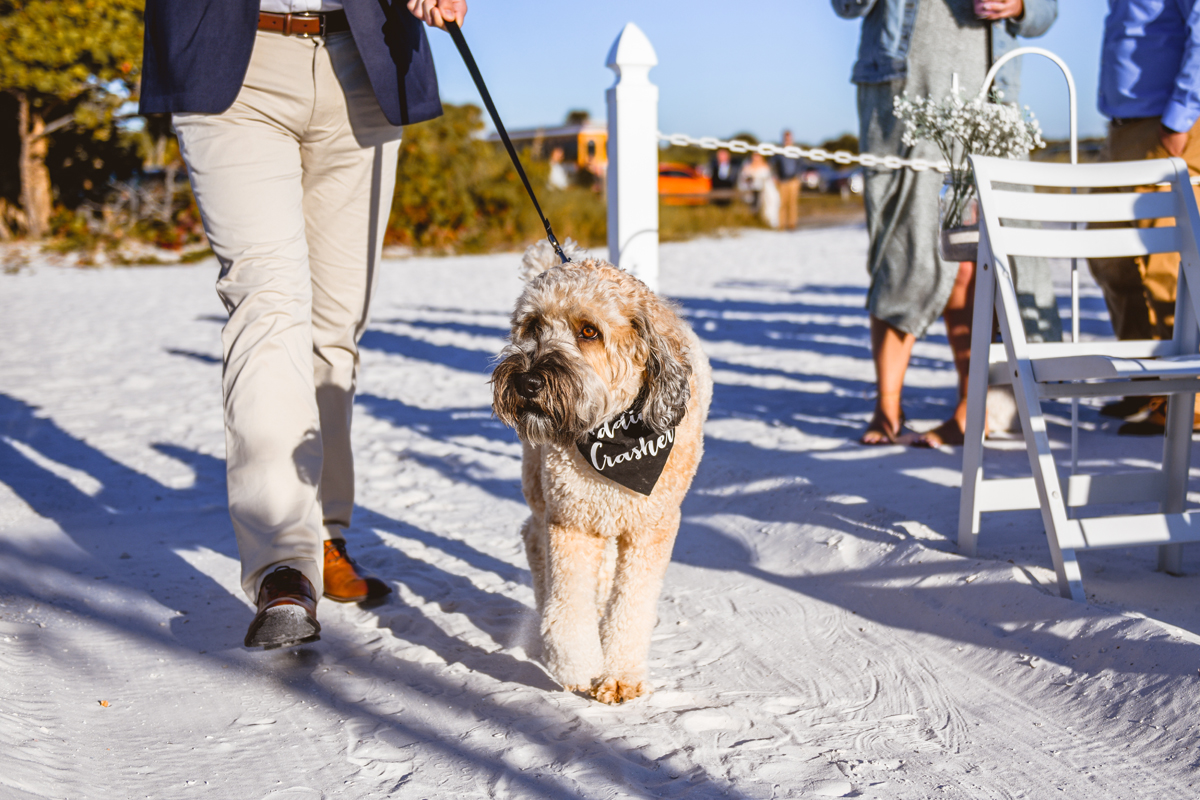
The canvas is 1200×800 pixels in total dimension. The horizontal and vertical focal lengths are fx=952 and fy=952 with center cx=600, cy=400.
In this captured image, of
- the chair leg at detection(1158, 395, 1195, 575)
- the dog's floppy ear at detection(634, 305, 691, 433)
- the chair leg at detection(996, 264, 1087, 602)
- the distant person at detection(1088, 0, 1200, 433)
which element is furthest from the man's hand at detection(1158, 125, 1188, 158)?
the dog's floppy ear at detection(634, 305, 691, 433)

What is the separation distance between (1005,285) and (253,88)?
2.41 meters

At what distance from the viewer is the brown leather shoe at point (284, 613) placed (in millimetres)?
2514

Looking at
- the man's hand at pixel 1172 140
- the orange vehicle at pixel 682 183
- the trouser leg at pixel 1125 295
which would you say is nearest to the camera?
the man's hand at pixel 1172 140

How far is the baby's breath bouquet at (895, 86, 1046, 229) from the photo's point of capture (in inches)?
150

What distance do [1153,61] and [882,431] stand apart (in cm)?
218

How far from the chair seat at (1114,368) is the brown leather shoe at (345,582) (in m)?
2.28

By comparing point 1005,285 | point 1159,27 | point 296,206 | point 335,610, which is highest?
point 1159,27

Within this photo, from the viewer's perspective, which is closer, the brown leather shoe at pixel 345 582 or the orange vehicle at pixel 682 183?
the brown leather shoe at pixel 345 582

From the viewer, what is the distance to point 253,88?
278 centimetres

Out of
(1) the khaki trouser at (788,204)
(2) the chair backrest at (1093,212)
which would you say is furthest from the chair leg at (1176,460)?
(1) the khaki trouser at (788,204)

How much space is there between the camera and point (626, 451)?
2.51 m

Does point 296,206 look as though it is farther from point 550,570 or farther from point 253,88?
point 550,570

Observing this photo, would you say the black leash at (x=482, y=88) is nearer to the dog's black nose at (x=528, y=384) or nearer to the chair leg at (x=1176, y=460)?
the dog's black nose at (x=528, y=384)

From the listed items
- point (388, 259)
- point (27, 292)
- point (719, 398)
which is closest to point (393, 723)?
point (719, 398)
